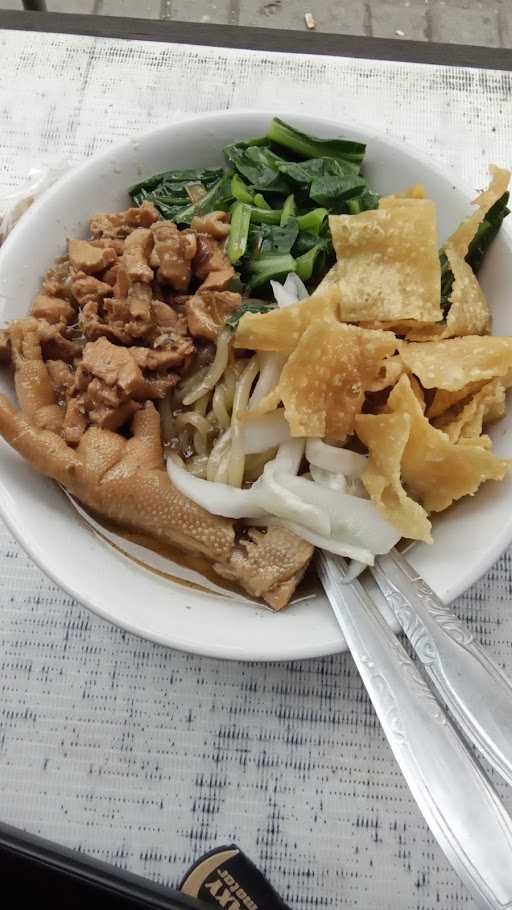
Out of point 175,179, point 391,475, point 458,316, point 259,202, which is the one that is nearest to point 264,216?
point 259,202

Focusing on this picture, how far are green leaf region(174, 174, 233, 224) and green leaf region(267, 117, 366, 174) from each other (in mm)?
152

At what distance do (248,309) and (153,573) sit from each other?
1.90ft

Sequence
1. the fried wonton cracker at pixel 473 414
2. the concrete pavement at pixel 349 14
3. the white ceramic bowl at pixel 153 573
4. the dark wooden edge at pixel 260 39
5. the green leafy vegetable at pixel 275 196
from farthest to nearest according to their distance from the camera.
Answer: the concrete pavement at pixel 349 14
the dark wooden edge at pixel 260 39
the green leafy vegetable at pixel 275 196
the fried wonton cracker at pixel 473 414
the white ceramic bowl at pixel 153 573

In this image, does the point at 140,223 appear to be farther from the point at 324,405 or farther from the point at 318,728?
the point at 318,728

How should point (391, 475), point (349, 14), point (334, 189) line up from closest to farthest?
point (391, 475)
point (334, 189)
point (349, 14)

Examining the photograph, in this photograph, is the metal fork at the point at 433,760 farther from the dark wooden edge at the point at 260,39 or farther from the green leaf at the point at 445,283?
the dark wooden edge at the point at 260,39

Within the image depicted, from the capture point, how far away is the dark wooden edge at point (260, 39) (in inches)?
93.4

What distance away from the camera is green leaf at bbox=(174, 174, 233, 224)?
1.74 metres

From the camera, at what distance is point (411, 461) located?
1393 millimetres

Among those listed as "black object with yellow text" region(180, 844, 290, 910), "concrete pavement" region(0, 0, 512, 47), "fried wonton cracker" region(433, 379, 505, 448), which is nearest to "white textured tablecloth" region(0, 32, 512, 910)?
"black object with yellow text" region(180, 844, 290, 910)

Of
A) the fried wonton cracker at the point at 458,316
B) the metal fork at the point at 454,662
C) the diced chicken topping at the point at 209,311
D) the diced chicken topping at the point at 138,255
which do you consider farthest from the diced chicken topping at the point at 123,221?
the metal fork at the point at 454,662

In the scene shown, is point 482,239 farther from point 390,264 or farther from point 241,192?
point 241,192

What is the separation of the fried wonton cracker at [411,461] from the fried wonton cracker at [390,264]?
19 centimetres

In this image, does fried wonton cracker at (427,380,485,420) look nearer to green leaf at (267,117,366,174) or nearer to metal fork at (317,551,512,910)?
metal fork at (317,551,512,910)
